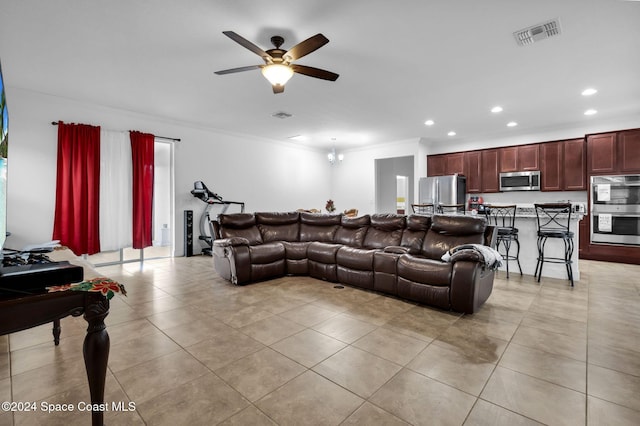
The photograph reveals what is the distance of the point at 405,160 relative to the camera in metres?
9.66

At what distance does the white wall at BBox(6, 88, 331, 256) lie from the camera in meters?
4.31

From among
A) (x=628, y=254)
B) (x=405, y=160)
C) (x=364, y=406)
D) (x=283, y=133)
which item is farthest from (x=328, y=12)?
(x=405, y=160)

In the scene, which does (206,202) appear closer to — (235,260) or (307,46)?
(235,260)

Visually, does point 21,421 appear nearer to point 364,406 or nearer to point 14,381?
point 14,381

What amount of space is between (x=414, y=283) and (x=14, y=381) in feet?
10.7

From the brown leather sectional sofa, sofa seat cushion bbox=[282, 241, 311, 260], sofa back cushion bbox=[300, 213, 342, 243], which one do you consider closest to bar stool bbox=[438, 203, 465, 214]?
the brown leather sectional sofa

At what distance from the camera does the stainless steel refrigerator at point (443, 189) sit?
22.8ft

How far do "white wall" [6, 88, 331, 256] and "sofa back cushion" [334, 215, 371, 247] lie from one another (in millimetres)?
3329

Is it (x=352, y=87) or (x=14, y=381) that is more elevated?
(x=352, y=87)

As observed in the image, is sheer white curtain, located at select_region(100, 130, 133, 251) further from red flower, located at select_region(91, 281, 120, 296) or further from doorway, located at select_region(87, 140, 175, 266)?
red flower, located at select_region(91, 281, 120, 296)

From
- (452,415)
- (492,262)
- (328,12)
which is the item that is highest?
(328,12)

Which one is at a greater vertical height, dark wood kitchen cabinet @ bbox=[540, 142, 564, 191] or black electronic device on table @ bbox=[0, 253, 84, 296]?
dark wood kitchen cabinet @ bbox=[540, 142, 564, 191]

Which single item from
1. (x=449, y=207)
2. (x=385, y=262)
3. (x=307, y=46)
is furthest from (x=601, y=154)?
(x=307, y=46)

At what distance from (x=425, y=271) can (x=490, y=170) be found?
17.1 ft
